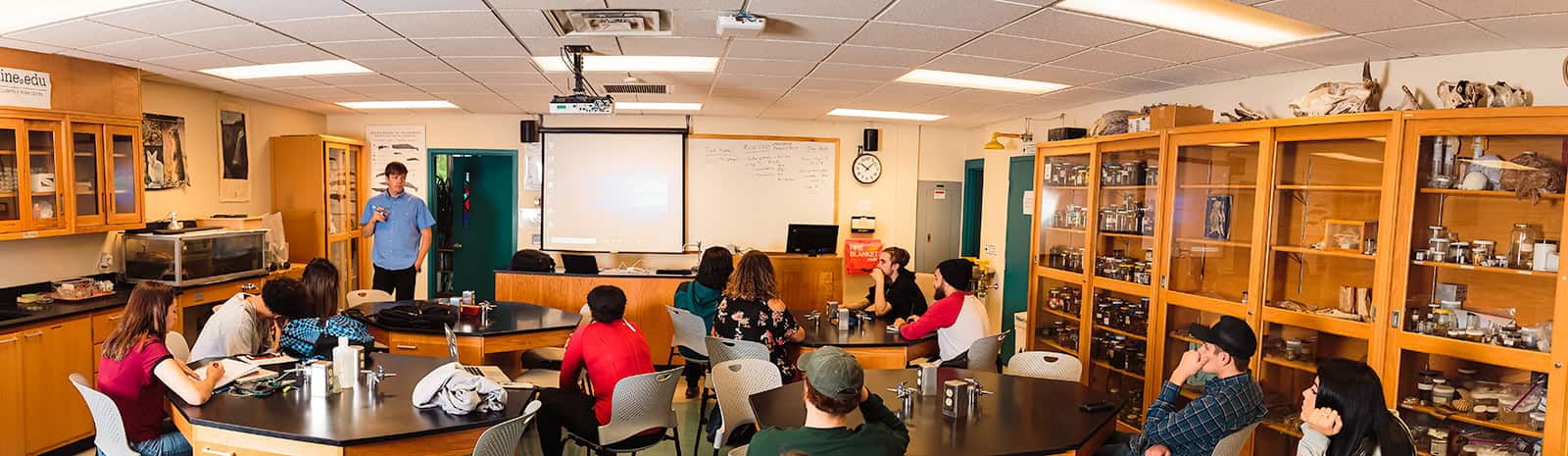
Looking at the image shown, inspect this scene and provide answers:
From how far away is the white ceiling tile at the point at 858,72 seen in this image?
15.5 ft

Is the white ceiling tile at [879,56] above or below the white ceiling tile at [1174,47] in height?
below

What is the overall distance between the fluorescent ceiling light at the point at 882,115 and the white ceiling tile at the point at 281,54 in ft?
13.7

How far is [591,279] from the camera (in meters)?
6.27

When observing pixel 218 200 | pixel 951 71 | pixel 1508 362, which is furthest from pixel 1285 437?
pixel 218 200

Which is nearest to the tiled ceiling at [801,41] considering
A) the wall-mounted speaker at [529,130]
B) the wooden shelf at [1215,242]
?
the wooden shelf at [1215,242]

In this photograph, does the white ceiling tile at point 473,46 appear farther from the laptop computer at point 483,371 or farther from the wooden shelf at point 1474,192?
the wooden shelf at point 1474,192

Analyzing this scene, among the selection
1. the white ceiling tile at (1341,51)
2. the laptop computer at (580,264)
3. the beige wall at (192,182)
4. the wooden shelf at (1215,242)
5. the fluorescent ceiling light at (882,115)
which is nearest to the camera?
the white ceiling tile at (1341,51)

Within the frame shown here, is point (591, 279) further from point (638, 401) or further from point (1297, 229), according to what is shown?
point (1297, 229)

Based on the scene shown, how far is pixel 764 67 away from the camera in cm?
480

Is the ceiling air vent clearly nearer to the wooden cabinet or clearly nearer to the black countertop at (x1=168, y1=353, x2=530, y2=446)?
the black countertop at (x1=168, y1=353, x2=530, y2=446)

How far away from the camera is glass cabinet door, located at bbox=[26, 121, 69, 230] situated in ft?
15.0

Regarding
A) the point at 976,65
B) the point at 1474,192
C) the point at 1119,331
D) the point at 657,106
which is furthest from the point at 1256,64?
the point at 657,106

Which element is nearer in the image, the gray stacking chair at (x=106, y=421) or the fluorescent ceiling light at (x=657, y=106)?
the gray stacking chair at (x=106, y=421)

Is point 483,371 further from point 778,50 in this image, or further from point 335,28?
point 778,50
